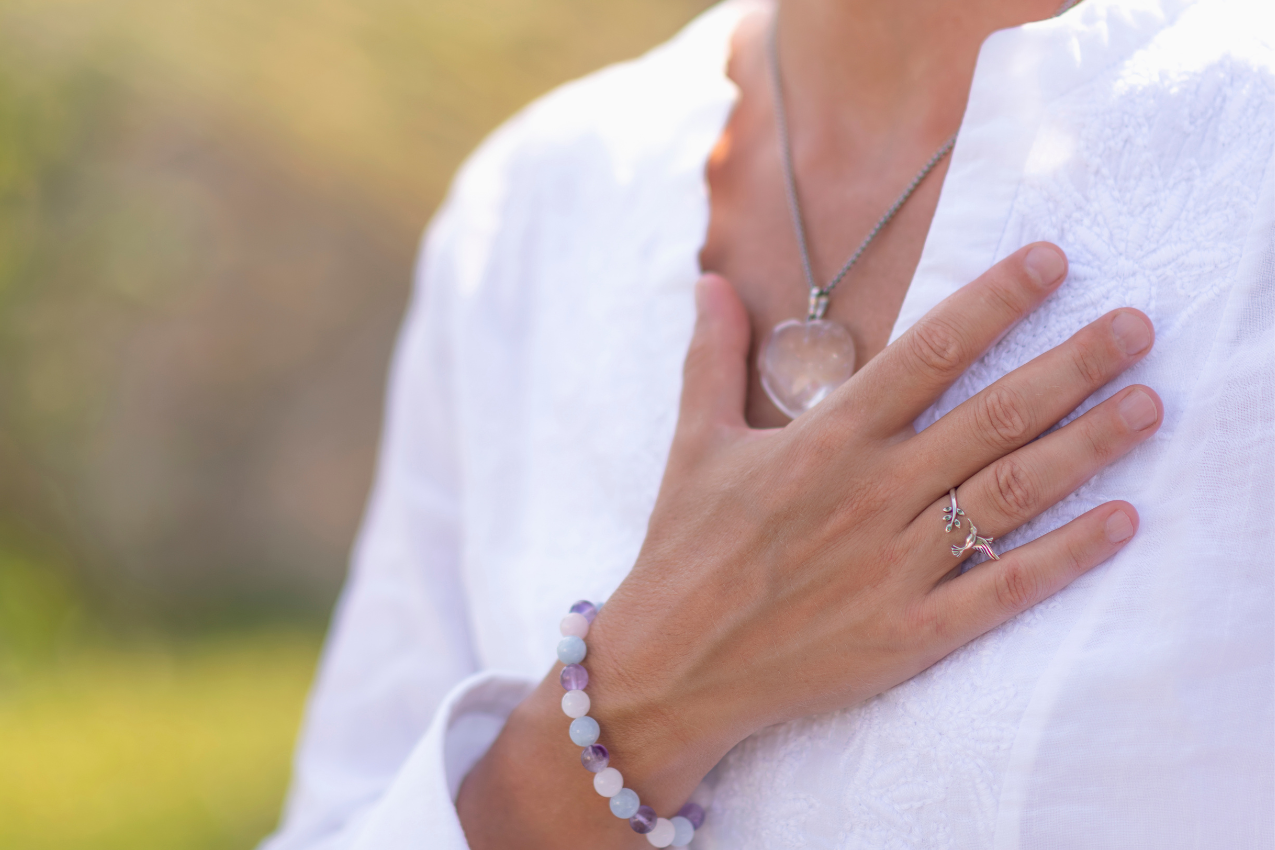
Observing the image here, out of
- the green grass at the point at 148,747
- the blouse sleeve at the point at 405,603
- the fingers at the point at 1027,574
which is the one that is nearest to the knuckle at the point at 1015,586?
the fingers at the point at 1027,574

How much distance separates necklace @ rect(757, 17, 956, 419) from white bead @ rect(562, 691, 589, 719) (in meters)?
0.29

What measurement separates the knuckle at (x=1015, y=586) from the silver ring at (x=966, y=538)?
2cm

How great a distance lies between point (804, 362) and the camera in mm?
828

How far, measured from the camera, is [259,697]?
2818mm

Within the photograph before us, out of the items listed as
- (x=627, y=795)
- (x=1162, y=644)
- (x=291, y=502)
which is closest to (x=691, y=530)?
(x=627, y=795)

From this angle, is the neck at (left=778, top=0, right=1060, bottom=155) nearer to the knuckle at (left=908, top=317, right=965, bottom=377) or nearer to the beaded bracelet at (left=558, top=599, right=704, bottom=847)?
the knuckle at (left=908, top=317, right=965, bottom=377)

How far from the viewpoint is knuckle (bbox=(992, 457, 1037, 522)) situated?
0.61 metres

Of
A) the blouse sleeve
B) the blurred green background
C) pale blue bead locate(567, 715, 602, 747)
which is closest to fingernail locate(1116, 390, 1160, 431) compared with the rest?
pale blue bead locate(567, 715, 602, 747)

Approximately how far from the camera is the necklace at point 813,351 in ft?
2.68

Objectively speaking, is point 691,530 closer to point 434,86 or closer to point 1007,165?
point 1007,165

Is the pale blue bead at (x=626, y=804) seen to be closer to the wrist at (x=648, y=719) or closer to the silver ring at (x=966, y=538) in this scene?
the wrist at (x=648, y=719)

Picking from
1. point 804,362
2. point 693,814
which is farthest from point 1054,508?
point 693,814

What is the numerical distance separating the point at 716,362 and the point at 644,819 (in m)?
0.38

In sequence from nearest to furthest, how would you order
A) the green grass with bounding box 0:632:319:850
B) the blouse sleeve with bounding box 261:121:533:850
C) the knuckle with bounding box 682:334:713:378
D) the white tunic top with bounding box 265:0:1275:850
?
the white tunic top with bounding box 265:0:1275:850 < the knuckle with bounding box 682:334:713:378 < the blouse sleeve with bounding box 261:121:533:850 < the green grass with bounding box 0:632:319:850
